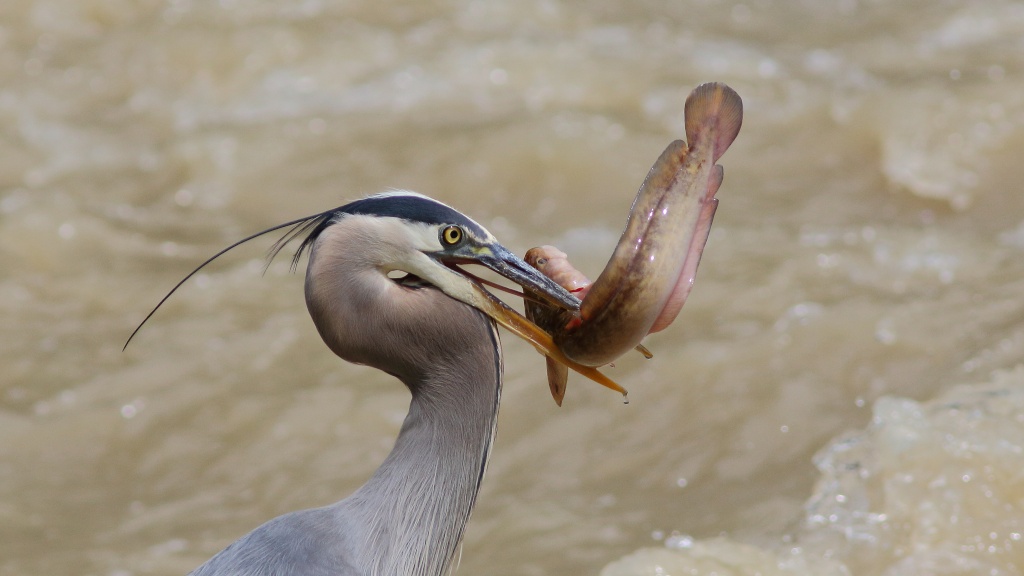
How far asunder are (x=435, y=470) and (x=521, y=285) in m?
0.49

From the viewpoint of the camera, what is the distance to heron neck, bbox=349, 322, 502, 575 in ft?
7.95

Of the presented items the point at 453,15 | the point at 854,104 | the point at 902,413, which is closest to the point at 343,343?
the point at 902,413

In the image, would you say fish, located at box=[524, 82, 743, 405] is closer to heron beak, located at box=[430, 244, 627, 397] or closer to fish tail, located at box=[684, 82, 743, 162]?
fish tail, located at box=[684, 82, 743, 162]

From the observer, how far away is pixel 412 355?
238cm

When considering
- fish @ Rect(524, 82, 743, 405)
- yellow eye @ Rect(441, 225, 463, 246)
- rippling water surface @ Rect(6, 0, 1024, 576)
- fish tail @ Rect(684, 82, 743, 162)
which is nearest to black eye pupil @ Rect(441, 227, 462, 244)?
yellow eye @ Rect(441, 225, 463, 246)

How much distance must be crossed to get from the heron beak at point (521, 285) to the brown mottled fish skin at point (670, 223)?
0.19 m

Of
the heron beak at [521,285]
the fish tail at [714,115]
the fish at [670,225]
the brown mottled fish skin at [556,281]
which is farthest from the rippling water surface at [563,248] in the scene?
the fish tail at [714,115]

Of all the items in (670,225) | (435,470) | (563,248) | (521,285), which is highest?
(670,225)

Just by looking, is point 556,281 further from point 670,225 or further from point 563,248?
point 563,248

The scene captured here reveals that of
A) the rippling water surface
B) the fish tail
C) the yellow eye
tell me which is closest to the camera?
the fish tail

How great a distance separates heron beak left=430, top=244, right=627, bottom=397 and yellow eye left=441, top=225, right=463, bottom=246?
1.3 inches

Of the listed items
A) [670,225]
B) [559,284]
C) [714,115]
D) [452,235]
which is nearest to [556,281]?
[559,284]

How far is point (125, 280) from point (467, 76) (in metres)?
2.71

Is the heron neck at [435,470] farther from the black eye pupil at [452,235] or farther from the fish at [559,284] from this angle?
the black eye pupil at [452,235]
